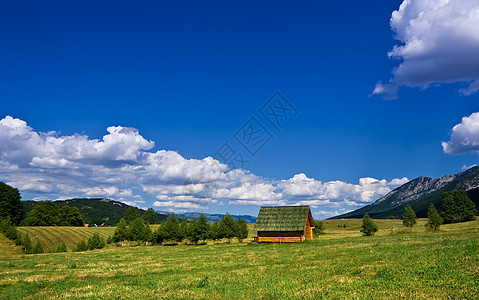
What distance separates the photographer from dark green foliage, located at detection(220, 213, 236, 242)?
73938 mm

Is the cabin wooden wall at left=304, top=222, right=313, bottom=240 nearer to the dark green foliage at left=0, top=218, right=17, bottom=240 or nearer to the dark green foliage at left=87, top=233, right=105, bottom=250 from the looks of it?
the dark green foliage at left=87, top=233, right=105, bottom=250

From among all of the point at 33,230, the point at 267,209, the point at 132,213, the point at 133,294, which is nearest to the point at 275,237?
the point at 267,209

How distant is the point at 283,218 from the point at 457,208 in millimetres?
68104

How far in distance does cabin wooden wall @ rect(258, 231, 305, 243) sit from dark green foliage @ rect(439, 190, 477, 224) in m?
65.7

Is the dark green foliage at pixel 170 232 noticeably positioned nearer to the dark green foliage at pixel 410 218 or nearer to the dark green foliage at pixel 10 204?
the dark green foliage at pixel 10 204

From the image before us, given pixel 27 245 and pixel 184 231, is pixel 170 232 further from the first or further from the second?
pixel 27 245

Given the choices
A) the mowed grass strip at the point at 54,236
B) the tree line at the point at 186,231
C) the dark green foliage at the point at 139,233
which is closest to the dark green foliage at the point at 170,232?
the tree line at the point at 186,231

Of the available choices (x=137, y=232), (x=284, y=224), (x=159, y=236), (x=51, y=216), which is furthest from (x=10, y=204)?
(x=284, y=224)

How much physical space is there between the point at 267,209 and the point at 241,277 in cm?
4611

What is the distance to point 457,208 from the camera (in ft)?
312

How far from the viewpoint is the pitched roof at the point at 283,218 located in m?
58.5

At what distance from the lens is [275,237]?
59438 mm

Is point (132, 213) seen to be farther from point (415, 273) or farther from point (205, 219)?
point (415, 273)

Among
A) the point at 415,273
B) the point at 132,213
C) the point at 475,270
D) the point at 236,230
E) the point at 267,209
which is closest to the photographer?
the point at 475,270
